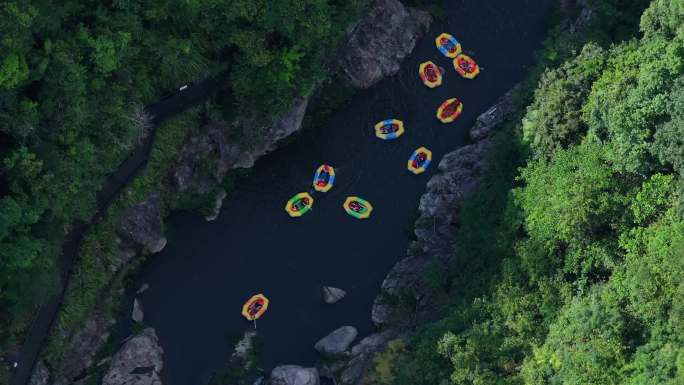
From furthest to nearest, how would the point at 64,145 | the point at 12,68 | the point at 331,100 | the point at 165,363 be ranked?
the point at 331,100, the point at 165,363, the point at 64,145, the point at 12,68

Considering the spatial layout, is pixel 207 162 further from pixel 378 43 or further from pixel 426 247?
pixel 426 247

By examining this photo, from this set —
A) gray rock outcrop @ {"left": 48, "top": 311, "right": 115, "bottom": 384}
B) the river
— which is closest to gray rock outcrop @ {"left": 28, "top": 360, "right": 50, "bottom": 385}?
gray rock outcrop @ {"left": 48, "top": 311, "right": 115, "bottom": 384}

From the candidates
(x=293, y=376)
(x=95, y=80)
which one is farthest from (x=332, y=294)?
(x=95, y=80)

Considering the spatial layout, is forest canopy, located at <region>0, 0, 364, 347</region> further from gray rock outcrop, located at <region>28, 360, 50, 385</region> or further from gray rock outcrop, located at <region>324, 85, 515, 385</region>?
gray rock outcrop, located at <region>324, 85, 515, 385</region>

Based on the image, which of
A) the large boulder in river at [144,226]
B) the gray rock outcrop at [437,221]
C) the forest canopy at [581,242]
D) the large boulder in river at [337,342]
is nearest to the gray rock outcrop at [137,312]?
the large boulder in river at [144,226]

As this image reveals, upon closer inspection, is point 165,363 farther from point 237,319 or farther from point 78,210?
point 78,210

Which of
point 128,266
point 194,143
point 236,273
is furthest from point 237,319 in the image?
point 194,143
